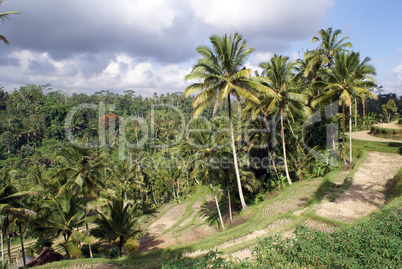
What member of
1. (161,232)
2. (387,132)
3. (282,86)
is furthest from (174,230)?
(387,132)

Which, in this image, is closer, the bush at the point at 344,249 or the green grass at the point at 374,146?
the bush at the point at 344,249

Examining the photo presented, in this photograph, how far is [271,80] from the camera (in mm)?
17516

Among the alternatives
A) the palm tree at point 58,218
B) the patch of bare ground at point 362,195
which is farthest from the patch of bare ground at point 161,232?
the patch of bare ground at point 362,195

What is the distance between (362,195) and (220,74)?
9.25m

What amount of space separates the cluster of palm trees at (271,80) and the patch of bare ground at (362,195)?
2993mm

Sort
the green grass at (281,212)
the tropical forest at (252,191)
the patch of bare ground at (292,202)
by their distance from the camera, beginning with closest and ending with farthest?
the tropical forest at (252,191) < the green grass at (281,212) < the patch of bare ground at (292,202)

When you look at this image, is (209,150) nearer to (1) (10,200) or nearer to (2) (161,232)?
(1) (10,200)

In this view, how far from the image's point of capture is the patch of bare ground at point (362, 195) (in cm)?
1035

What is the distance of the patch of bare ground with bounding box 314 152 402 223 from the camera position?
10.4m

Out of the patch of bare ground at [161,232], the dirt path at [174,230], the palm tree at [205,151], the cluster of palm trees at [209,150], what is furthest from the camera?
the patch of bare ground at [161,232]

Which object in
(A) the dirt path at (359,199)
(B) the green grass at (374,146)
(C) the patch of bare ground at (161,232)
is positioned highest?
(B) the green grass at (374,146)

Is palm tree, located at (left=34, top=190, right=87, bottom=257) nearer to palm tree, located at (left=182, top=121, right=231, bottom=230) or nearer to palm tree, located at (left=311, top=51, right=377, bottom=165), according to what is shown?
palm tree, located at (left=182, top=121, right=231, bottom=230)

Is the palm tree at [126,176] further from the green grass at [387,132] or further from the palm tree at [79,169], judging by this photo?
the green grass at [387,132]

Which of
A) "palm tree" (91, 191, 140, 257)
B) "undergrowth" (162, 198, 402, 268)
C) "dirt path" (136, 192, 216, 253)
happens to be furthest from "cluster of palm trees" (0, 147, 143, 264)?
"undergrowth" (162, 198, 402, 268)
